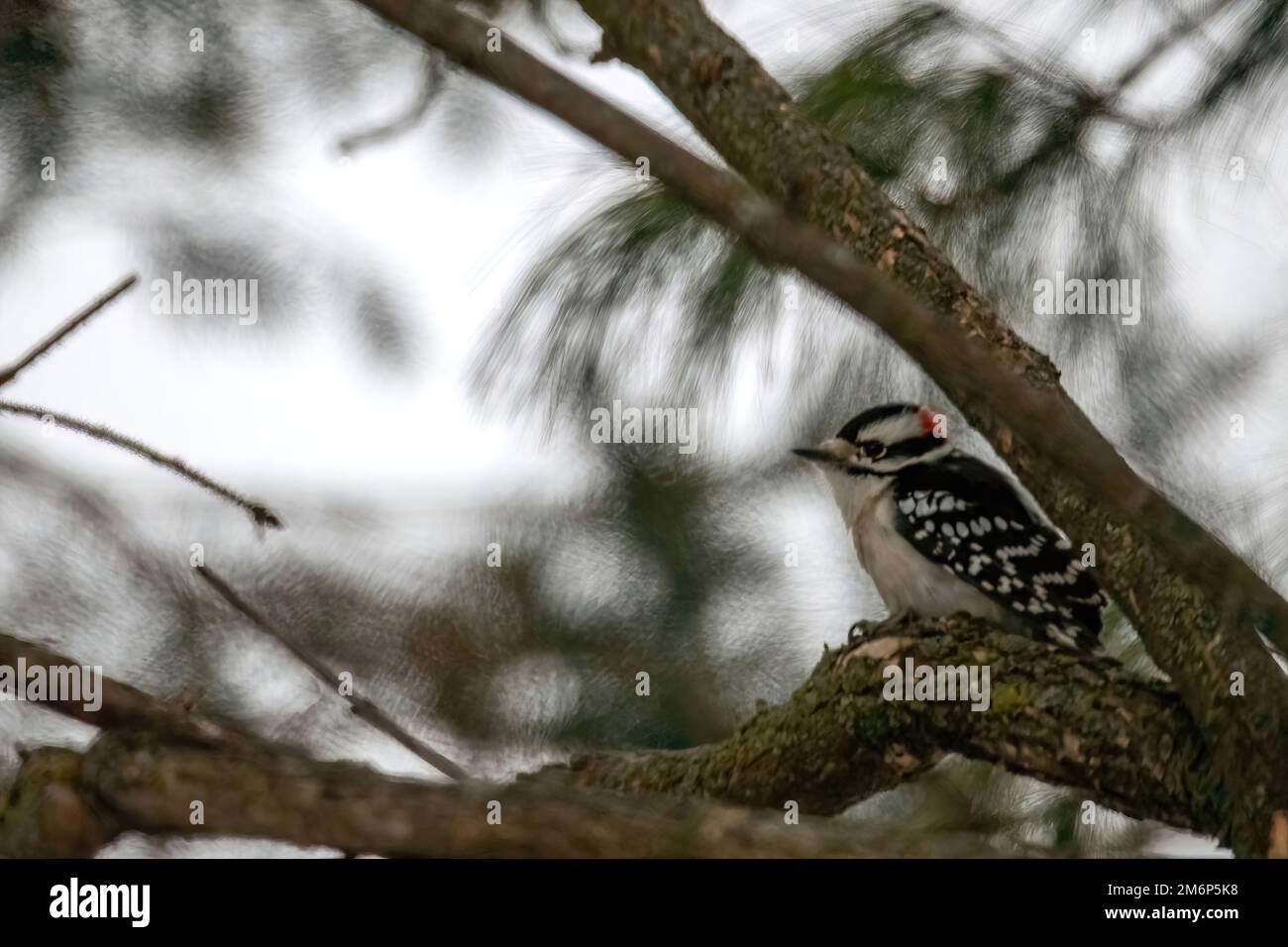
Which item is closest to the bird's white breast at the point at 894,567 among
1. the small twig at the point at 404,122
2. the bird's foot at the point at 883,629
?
the bird's foot at the point at 883,629

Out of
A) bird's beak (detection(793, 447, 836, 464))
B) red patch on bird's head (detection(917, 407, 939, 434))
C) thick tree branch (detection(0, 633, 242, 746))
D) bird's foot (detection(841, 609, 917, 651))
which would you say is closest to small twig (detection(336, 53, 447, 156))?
bird's beak (detection(793, 447, 836, 464))

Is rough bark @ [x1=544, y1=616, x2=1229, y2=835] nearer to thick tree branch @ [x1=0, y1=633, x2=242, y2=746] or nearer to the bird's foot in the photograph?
the bird's foot

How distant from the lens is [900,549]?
256cm

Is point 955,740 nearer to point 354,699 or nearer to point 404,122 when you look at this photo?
point 354,699

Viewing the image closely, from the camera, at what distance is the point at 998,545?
96.3 inches

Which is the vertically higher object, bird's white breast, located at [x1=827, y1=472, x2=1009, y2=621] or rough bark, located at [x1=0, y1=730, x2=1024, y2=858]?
bird's white breast, located at [x1=827, y1=472, x2=1009, y2=621]

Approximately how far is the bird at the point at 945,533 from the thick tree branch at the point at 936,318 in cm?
55

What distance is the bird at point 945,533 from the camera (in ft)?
7.72

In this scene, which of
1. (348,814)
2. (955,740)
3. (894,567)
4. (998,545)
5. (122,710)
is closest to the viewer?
(348,814)

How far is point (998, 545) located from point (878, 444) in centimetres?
31

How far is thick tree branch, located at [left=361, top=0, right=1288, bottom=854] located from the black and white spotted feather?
0.52 meters

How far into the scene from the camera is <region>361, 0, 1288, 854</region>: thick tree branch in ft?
3.97

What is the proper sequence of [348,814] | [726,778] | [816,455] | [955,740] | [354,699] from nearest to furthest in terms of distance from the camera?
1. [348,814]
2. [354,699]
3. [955,740]
4. [726,778]
5. [816,455]

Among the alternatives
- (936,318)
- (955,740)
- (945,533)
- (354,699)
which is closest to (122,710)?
(354,699)
